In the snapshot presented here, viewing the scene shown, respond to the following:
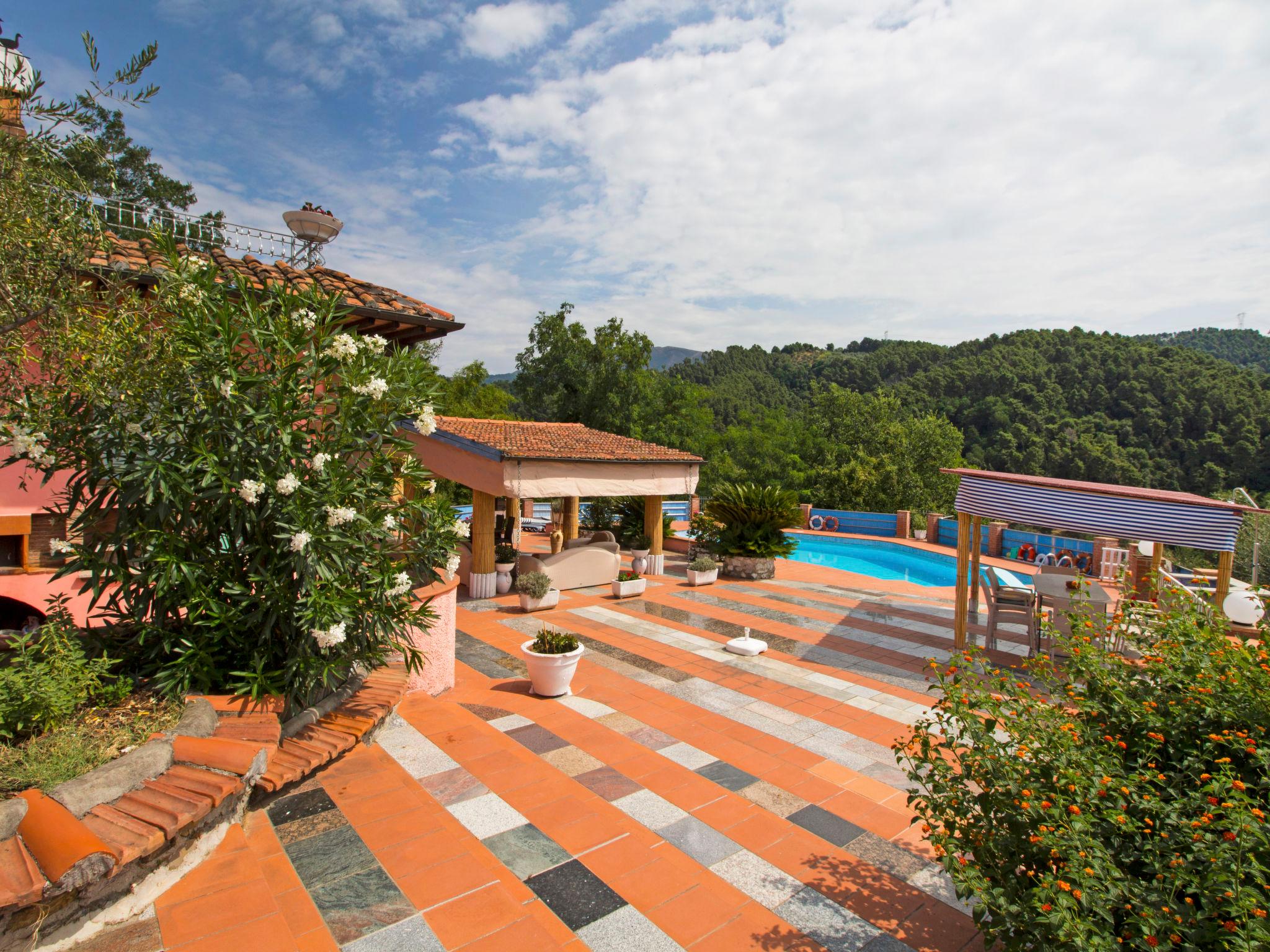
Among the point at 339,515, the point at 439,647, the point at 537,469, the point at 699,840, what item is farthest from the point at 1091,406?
the point at 339,515

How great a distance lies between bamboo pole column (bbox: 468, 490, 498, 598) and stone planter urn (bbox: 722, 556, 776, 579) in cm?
523

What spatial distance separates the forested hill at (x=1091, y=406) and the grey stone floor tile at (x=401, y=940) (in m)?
35.7

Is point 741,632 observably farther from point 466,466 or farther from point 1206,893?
point 1206,893

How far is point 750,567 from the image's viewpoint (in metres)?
14.0

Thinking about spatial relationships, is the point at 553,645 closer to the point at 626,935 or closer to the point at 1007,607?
the point at 626,935

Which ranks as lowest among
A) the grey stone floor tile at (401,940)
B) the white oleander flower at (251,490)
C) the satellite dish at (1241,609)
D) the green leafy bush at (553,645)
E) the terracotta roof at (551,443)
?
the grey stone floor tile at (401,940)

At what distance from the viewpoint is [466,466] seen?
11836 mm

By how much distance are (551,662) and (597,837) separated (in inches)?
99.6

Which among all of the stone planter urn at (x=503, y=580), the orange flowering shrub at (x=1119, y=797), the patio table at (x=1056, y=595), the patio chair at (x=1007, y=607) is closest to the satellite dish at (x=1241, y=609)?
the patio table at (x=1056, y=595)

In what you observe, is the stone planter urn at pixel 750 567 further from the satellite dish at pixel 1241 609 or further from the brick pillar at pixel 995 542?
the brick pillar at pixel 995 542

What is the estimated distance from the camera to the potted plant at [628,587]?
460 inches

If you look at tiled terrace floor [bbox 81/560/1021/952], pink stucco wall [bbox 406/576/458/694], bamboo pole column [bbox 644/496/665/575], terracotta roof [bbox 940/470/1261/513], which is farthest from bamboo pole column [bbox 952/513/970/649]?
bamboo pole column [bbox 644/496/665/575]

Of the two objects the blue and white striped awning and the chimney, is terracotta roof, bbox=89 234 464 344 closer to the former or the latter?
the chimney

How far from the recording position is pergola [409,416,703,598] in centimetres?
1122
